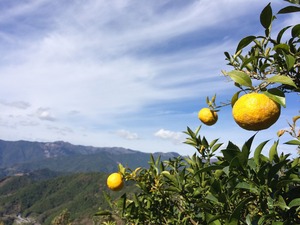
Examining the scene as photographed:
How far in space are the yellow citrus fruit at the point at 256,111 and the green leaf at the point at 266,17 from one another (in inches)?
15.5

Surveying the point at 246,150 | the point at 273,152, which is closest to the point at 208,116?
the point at 273,152

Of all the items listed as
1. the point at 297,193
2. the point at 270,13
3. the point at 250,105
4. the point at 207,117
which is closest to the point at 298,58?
the point at 270,13

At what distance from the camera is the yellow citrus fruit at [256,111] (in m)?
1.49

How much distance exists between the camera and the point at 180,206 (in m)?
3.80

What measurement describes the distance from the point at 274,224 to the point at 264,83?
863 millimetres

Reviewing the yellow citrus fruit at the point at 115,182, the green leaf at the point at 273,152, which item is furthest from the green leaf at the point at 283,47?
the yellow citrus fruit at the point at 115,182

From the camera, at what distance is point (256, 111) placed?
4.93ft

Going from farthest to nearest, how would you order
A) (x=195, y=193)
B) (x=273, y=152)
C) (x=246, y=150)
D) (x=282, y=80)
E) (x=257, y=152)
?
1. (x=195, y=193)
2. (x=273, y=152)
3. (x=257, y=152)
4. (x=246, y=150)
5. (x=282, y=80)

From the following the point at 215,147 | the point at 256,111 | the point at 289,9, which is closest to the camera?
the point at 256,111

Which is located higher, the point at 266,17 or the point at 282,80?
the point at 266,17

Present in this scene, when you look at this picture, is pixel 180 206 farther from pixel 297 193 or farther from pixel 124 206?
pixel 297 193

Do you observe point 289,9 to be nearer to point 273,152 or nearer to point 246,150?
point 246,150

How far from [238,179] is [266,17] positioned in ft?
3.57

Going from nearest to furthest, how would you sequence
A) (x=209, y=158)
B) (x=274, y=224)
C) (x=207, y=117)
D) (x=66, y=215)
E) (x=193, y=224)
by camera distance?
(x=274, y=224), (x=207, y=117), (x=193, y=224), (x=209, y=158), (x=66, y=215)
